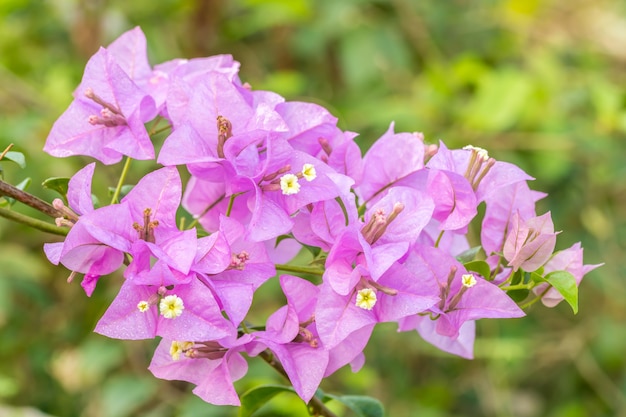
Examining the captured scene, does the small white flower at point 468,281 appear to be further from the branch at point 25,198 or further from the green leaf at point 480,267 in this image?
the branch at point 25,198

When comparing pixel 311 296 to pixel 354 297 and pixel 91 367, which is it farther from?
pixel 91 367

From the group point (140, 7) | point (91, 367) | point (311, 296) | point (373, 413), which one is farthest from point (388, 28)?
point (311, 296)

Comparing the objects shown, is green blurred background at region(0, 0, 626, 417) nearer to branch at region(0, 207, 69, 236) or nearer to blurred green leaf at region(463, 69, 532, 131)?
blurred green leaf at region(463, 69, 532, 131)

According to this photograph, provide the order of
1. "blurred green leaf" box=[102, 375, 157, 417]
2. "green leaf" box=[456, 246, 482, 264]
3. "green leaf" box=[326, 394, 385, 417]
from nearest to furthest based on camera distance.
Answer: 1. "green leaf" box=[456, 246, 482, 264]
2. "green leaf" box=[326, 394, 385, 417]
3. "blurred green leaf" box=[102, 375, 157, 417]

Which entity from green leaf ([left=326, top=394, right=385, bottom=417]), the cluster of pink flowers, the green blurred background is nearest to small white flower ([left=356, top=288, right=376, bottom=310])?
the cluster of pink flowers

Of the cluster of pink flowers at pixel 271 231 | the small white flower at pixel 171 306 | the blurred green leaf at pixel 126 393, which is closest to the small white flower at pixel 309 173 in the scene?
the cluster of pink flowers at pixel 271 231

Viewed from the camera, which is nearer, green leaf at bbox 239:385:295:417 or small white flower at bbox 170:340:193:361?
→ small white flower at bbox 170:340:193:361

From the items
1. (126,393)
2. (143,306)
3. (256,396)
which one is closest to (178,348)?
(143,306)
